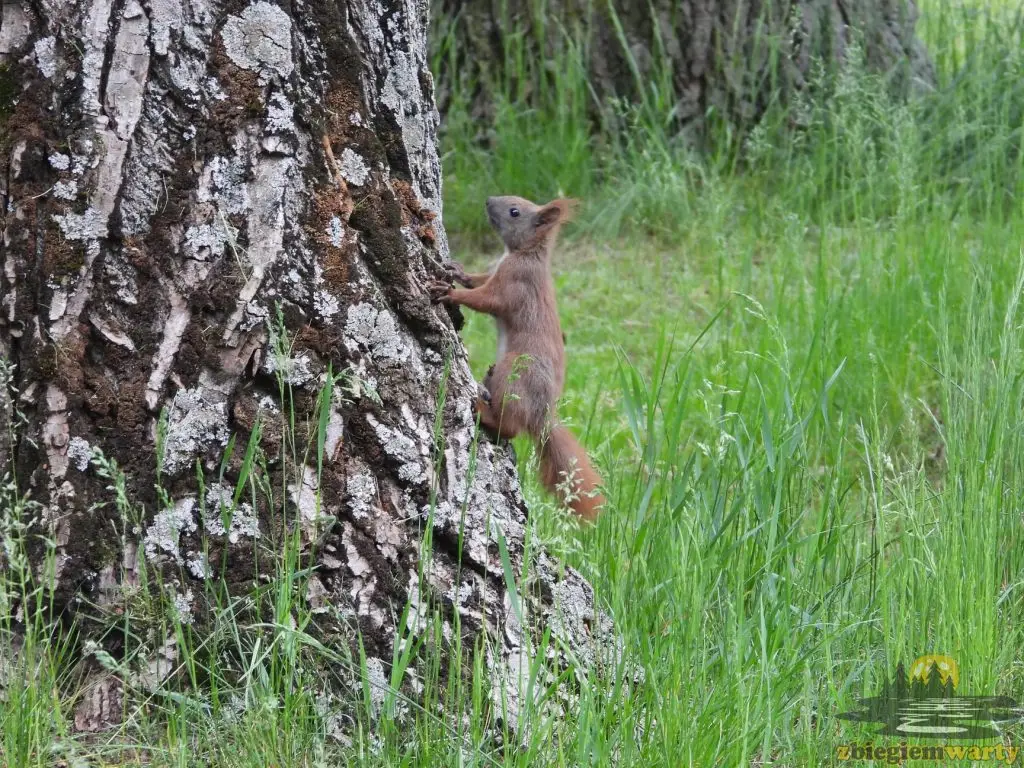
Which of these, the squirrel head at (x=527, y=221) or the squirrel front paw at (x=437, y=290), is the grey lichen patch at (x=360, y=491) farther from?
the squirrel head at (x=527, y=221)

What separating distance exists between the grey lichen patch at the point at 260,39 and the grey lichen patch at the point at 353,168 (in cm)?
19

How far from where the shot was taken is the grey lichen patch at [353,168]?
213 cm

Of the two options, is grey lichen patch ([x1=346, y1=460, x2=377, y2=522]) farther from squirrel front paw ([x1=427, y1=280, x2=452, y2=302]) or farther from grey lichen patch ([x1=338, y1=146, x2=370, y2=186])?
grey lichen patch ([x1=338, y1=146, x2=370, y2=186])

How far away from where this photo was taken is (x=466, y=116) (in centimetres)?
618

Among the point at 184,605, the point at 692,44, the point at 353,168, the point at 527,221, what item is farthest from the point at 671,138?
the point at 184,605

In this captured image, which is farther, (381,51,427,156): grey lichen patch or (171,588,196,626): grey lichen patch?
(381,51,427,156): grey lichen patch

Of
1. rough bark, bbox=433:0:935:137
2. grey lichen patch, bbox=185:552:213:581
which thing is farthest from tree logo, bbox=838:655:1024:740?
rough bark, bbox=433:0:935:137

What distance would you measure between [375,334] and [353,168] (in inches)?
12.3

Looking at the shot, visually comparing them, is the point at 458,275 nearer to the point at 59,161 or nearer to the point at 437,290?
the point at 437,290

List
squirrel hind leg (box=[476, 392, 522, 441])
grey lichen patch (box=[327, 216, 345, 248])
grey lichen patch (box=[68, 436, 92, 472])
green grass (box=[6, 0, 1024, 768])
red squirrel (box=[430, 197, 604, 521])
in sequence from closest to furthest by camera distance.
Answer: green grass (box=[6, 0, 1024, 768]) → grey lichen patch (box=[68, 436, 92, 472]) → grey lichen patch (box=[327, 216, 345, 248]) → squirrel hind leg (box=[476, 392, 522, 441]) → red squirrel (box=[430, 197, 604, 521])

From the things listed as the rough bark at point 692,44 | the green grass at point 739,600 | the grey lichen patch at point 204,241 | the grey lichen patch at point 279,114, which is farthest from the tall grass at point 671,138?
the grey lichen patch at point 204,241

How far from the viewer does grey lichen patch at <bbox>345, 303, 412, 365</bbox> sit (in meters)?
2.12

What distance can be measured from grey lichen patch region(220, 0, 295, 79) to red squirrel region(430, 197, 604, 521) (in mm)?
936

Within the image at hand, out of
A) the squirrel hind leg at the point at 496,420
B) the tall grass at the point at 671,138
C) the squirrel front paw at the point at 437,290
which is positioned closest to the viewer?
the squirrel front paw at the point at 437,290
